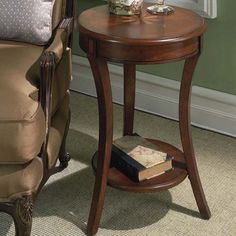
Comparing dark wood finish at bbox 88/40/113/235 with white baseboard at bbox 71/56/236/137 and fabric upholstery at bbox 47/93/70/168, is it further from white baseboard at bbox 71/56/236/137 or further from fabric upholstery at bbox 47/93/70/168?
white baseboard at bbox 71/56/236/137

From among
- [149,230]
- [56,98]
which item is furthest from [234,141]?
[56,98]

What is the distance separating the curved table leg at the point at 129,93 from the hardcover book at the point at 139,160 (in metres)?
0.13

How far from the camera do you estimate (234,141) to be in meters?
2.02

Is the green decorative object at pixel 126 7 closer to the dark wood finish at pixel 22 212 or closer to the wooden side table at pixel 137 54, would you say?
the wooden side table at pixel 137 54

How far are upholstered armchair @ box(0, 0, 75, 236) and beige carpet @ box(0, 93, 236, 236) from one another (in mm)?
163

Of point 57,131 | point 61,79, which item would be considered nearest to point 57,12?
point 61,79

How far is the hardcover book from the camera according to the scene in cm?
151

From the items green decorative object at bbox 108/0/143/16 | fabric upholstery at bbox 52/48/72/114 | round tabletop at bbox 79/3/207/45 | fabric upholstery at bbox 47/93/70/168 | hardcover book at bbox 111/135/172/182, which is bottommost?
hardcover book at bbox 111/135/172/182

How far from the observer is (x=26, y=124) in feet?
4.09

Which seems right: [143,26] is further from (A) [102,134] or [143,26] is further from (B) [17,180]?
(B) [17,180]

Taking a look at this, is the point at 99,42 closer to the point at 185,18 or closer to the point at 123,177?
the point at 185,18

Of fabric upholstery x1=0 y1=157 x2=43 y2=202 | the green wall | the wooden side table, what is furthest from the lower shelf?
the green wall

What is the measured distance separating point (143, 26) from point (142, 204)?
591mm

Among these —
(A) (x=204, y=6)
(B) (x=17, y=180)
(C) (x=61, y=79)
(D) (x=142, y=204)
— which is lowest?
(D) (x=142, y=204)
